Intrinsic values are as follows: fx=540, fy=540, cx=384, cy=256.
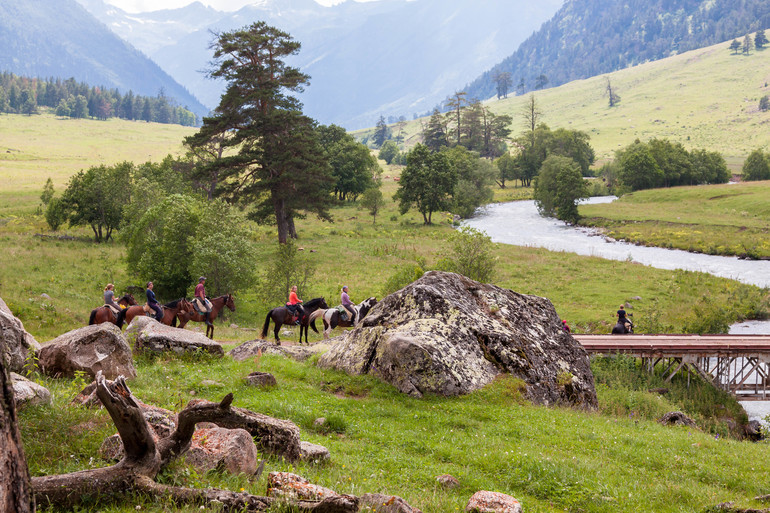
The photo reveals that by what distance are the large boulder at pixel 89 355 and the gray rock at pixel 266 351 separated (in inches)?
236

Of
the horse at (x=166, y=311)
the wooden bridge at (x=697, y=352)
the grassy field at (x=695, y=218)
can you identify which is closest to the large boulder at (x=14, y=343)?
the horse at (x=166, y=311)

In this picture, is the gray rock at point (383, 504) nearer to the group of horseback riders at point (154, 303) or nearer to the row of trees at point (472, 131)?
the group of horseback riders at point (154, 303)

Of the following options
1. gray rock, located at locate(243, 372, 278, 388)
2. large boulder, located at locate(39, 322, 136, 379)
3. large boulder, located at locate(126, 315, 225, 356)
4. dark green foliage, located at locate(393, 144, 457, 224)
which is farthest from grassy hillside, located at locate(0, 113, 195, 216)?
gray rock, located at locate(243, 372, 278, 388)

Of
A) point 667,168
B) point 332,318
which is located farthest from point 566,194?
point 332,318

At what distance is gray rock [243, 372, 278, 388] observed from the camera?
56.0ft

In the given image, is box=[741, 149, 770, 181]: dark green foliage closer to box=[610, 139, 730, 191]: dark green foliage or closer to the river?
box=[610, 139, 730, 191]: dark green foliage

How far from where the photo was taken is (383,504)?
8367 mm

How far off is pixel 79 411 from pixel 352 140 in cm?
10365

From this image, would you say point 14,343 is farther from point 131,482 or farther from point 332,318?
point 332,318

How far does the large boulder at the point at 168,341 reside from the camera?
20172mm

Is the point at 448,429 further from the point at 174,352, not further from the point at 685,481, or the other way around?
the point at 174,352

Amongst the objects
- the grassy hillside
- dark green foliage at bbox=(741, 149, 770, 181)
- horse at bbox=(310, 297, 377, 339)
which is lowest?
horse at bbox=(310, 297, 377, 339)

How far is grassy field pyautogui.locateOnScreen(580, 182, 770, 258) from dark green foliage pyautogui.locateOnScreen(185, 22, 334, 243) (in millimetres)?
51978

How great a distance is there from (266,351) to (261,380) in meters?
5.76
